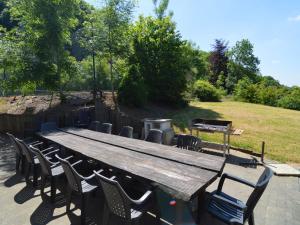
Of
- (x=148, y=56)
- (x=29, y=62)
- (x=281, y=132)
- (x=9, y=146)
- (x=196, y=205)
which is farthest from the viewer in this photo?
(x=148, y=56)

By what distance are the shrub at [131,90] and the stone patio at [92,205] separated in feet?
16.9

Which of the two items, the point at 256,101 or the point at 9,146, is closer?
the point at 9,146

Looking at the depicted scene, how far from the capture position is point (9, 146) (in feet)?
23.5

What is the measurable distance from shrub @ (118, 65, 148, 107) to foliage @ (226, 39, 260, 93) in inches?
1074

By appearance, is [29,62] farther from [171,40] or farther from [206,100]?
[206,100]

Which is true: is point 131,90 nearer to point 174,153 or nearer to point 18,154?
point 18,154

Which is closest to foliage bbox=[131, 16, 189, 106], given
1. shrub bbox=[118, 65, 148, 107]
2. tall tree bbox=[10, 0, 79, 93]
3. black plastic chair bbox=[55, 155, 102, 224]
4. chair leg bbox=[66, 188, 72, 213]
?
shrub bbox=[118, 65, 148, 107]

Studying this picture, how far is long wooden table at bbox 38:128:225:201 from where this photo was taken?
2582 mm

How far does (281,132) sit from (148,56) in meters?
6.75

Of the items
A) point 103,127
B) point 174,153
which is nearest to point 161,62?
point 103,127

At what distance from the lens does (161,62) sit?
460 inches

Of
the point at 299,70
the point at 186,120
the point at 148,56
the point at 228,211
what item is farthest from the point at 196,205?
the point at 299,70

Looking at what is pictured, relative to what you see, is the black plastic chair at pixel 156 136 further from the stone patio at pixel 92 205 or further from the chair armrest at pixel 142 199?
the chair armrest at pixel 142 199

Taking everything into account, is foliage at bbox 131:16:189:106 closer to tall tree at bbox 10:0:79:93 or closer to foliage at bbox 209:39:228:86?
tall tree at bbox 10:0:79:93
